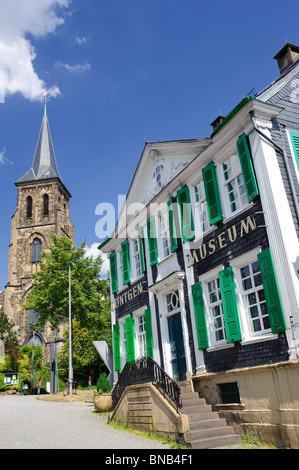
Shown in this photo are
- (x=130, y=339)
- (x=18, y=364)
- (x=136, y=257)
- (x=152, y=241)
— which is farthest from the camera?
(x=18, y=364)

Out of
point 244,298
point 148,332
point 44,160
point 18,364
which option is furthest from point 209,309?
point 44,160

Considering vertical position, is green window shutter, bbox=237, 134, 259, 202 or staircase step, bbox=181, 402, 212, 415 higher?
green window shutter, bbox=237, 134, 259, 202

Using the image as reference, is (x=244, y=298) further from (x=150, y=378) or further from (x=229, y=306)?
(x=150, y=378)

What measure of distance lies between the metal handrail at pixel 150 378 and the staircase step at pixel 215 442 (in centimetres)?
112

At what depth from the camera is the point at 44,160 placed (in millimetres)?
69562

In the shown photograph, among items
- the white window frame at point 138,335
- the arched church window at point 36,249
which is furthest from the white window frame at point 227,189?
the arched church window at point 36,249

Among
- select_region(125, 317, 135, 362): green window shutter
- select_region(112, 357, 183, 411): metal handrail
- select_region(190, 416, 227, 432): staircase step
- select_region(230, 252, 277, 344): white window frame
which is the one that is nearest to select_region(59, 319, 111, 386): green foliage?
select_region(125, 317, 135, 362): green window shutter

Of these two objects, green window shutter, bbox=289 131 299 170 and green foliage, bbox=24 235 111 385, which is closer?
green window shutter, bbox=289 131 299 170

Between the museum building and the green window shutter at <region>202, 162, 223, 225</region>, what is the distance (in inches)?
1.2

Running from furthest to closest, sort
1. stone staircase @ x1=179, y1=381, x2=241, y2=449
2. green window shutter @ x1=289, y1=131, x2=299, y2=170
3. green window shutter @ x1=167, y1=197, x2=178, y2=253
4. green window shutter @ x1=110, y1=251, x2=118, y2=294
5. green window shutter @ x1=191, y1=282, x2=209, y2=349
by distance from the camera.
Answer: green window shutter @ x1=110, y1=251, x2=118, y2=294
green window shutter @ x1=167, y1=197, x2=178, y2=253
green window shutter @ x1=191, y1=282, x2=209, y2=349
green window shutter @ x1=289, y1=131, x2=299, y2=170
stone staircase @ x1=179, y1=381, x2=241, y2=449

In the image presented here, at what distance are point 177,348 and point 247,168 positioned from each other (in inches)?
249

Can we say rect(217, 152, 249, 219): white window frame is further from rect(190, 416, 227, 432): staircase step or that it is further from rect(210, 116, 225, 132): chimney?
rect(190, 416, 227, 432): staircase step

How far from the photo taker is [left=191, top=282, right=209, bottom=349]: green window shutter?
1181cm
